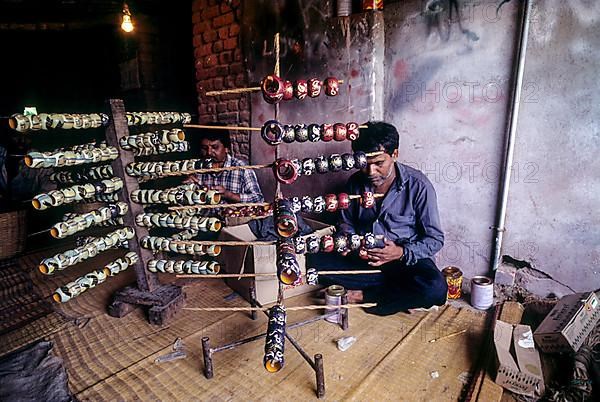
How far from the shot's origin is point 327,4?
11.4 feet

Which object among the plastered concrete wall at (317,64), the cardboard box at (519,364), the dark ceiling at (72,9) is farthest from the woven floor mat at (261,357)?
the dark ceiling at (72,9)


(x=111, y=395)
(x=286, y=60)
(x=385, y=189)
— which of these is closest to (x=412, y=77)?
(x=385, y=189)

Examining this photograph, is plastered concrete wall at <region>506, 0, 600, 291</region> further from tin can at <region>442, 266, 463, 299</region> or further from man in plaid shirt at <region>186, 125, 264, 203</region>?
man in plaid shirt at <region>186, 125, 264, 203</region>

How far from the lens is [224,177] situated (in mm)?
4211

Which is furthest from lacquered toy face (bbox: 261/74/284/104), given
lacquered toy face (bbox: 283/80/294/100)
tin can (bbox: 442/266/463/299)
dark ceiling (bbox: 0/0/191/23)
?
dark ceiling (bbox: 0/0/191/23)

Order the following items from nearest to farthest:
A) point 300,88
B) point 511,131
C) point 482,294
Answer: point 300,88
point 511,131
point 482,294

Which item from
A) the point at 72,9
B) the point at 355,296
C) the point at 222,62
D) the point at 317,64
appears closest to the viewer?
the point at 355,296

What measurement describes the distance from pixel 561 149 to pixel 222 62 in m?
3.78

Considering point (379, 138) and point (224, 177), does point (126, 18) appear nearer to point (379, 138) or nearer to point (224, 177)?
point (224, 177)

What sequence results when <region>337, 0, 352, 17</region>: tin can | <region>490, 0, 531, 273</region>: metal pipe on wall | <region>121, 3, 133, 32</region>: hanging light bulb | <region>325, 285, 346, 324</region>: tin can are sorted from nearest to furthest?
<region>490, 0, 531, 273</region>: metal pipe on wall
<region>325, 285, 346, 324</region>: tin can
<region>337, 0, 352, 17</region>: tin can
<region>121, 3, 133, 32</region>: hanging light bulb

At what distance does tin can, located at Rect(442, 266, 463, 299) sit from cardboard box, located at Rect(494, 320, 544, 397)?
724mm

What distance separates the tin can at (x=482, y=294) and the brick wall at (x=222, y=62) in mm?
2978

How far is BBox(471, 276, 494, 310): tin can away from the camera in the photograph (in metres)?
3.05

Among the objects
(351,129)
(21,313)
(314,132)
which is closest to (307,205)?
(314,132)
